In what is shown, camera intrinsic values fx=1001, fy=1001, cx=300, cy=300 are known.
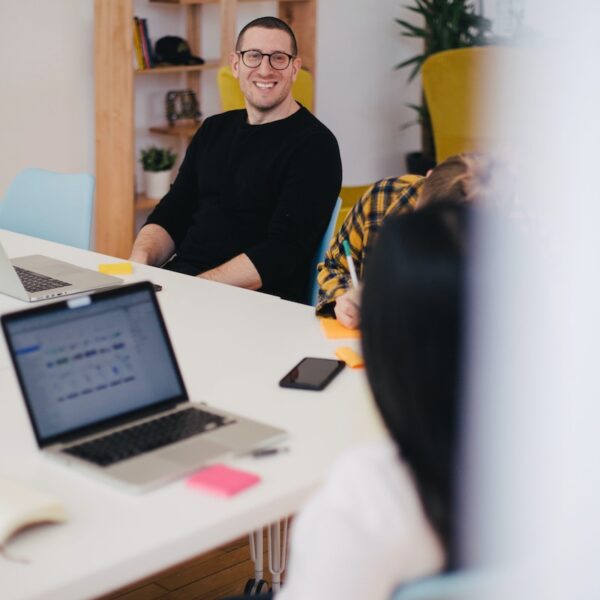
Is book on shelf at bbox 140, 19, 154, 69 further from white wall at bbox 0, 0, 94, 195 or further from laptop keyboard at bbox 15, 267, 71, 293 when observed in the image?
laptop keyboard at bbox 15, 267, 71, 293

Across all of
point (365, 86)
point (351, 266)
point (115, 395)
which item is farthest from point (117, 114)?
A: point (115, 395)

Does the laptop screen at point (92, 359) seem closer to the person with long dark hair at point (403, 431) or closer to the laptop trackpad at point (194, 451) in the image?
the laptop trackpad at point (194, 451)

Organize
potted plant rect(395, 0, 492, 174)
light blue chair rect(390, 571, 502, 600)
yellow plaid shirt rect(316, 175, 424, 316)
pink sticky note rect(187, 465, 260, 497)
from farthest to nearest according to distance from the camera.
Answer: potted plant rect(395, 0, 492, 174), yellow plaid shirt rect(316, 175, 424, 316), pink sticky note rect(187, 465, 260, 497), light blue chair rect(390, 571, 502, 600)

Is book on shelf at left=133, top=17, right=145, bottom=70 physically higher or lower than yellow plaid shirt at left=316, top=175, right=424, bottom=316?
higher

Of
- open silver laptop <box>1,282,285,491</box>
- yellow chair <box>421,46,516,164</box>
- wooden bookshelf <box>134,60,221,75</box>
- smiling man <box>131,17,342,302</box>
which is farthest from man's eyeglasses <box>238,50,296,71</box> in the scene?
yellow chair <box>421,46,516,164</box>

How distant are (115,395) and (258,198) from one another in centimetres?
161

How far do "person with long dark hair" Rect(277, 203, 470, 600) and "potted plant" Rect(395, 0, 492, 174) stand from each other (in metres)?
4.77

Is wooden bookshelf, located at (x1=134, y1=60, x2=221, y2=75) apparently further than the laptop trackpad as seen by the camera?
Yes

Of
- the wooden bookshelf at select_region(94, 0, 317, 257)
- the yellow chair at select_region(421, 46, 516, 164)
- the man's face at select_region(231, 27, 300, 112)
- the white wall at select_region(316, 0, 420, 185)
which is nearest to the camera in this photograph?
the man's face at select_region(231, 27, 300, 112)

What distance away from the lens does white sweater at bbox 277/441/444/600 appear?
0.87 m

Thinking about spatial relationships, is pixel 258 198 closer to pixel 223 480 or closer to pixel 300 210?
pixel 300 210

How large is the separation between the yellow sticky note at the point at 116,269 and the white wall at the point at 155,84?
7.11 feet

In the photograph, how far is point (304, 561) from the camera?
90 centimetres

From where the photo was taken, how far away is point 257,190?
9.76 ft
